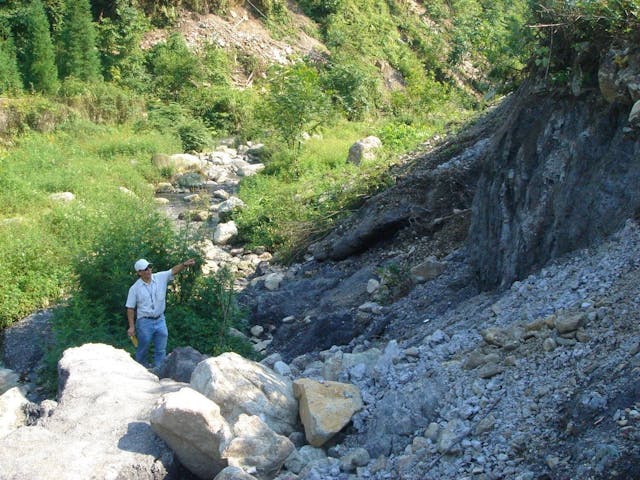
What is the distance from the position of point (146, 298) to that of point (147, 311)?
0.14 metres

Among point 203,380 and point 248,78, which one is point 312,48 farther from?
point 203,380

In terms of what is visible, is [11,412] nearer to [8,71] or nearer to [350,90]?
[8,71]

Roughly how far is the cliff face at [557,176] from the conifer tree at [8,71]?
1622cm

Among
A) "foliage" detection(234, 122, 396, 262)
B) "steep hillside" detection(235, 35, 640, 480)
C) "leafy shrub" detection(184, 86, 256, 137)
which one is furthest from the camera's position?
"leafy shrub" detection(184, 86, 256, 137)

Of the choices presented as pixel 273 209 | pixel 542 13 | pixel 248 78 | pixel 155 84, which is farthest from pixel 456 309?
pixel 248 78

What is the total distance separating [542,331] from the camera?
5.56 m

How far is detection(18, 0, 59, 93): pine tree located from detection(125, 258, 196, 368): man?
15.3 meters

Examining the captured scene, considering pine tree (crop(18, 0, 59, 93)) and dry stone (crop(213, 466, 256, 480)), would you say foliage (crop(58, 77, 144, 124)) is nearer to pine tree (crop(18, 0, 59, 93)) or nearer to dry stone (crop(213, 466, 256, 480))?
pine tree (crop(18, 0, 59, 93))

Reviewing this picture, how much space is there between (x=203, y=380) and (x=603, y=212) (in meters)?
3.40

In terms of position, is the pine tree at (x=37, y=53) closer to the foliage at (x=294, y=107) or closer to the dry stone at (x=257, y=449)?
the foliage at (x=294, y=107)

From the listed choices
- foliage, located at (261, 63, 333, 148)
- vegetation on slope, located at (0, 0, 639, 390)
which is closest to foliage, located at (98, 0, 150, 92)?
vegetation on slope, located at (0, 0, 639, 390)

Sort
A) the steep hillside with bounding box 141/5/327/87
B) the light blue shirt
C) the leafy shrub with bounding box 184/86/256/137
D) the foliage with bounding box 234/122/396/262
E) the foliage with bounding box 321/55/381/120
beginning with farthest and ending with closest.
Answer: the steep hillside with bounding box 141/5/327/87 → the foliage with bounding box 321/55/381/120 → the leafy shrub with bounding box 184/86/256/137 → the foliage with bounding box 234/122/396/262 → the light blue shirt

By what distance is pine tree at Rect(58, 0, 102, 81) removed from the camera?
77.5 ft

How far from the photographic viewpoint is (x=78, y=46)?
2380 cm
